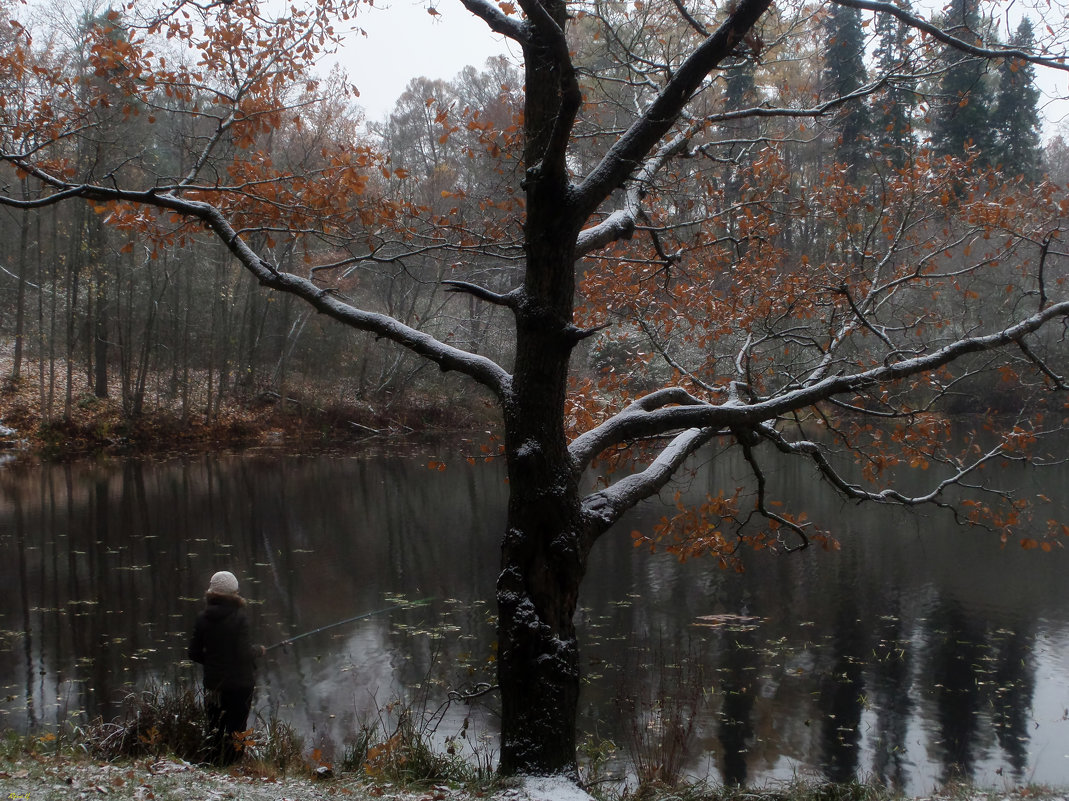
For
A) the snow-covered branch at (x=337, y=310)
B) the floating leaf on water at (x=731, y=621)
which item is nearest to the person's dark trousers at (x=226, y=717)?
the snow-covered branch at (x=337, y=310)

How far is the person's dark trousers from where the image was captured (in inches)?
224

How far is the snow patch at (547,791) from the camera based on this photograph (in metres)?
3.80

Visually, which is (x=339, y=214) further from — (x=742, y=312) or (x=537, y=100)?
(x=742, y=312)

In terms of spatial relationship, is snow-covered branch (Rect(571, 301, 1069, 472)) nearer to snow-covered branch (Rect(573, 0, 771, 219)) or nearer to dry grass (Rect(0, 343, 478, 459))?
snow-covered branch (Rect(573, 0, 771, 219))

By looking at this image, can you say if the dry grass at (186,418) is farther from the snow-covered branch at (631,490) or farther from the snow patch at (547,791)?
the snow patch at (547,791)

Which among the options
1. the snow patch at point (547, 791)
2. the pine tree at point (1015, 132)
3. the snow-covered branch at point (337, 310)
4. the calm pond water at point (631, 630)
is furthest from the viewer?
the pine tree at point (1015, 132)

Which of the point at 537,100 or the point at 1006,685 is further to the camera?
the point at 1006,685

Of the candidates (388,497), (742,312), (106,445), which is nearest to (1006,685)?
(742,312)

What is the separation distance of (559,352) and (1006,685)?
7.30m

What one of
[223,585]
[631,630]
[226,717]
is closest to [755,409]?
[223,585]

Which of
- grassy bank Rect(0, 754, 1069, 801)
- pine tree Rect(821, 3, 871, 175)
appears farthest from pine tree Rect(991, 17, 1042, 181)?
grassy bank Rect(0, 754, 1069, 801)

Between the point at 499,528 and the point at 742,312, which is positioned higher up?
the point at 742,312

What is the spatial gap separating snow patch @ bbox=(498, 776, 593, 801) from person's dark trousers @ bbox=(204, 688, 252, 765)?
8.58ft

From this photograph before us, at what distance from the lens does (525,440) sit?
4.33 meters
